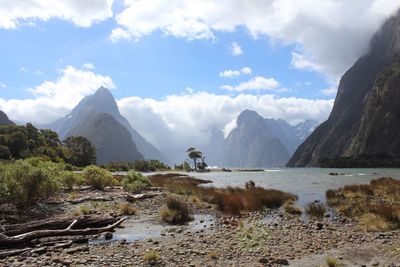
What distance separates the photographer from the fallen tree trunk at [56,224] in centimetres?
1650

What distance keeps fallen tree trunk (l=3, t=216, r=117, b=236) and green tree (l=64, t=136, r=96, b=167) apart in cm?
11028

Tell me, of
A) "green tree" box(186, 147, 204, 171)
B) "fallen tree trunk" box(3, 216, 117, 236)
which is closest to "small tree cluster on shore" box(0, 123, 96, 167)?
"green tree" box(186, 147, 204, 171)

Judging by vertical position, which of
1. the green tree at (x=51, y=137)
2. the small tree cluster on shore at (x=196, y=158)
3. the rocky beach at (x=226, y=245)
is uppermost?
the green tree at (x=51, y=137)

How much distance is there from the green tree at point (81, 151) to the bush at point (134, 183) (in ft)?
283

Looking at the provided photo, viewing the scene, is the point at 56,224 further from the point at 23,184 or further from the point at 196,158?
the point at 196,158

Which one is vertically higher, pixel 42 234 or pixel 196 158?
pixel 196 158

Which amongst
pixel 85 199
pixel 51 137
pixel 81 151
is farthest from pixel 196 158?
pixel 85 199

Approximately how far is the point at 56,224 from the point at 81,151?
13056 centimetres

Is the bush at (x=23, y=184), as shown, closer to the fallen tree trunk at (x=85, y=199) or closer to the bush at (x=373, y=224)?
the fallen tree trunk at (x=85, y=199)

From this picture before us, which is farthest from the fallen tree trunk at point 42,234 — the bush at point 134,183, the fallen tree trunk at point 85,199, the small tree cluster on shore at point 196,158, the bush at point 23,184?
the small tree cluster on shore at point 196,158

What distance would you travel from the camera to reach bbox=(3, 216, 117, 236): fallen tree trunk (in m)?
16.5

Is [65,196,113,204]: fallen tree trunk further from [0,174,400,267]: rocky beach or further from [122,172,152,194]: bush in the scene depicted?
[122,172,152,194]: bush

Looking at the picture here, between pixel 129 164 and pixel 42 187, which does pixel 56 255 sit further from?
pixel 129 164

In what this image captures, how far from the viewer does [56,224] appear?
17.7 meters
